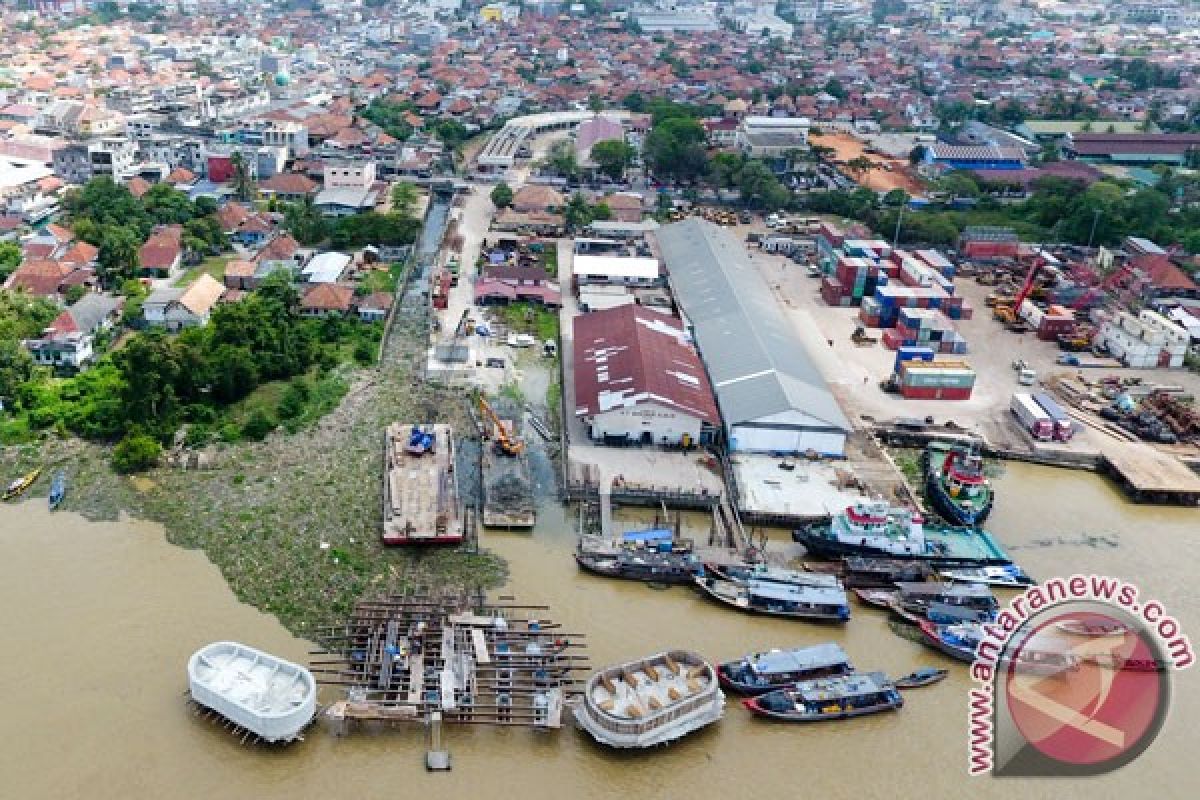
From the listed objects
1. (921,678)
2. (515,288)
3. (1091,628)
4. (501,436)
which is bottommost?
(921,678)

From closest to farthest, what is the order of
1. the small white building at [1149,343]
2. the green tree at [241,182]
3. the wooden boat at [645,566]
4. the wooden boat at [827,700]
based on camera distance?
the wooden boat at [827,700] → the wooden boat at [645,566] → the small white building at [1149,343] → the green tree at [241,182]

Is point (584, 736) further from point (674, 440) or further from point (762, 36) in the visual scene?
point (762, 36)

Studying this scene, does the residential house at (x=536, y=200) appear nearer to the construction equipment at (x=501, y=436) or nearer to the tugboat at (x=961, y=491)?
the construction equipment at (x=501, y=436)

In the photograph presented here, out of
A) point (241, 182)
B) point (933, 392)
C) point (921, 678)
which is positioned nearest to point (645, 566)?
point (921, 678)

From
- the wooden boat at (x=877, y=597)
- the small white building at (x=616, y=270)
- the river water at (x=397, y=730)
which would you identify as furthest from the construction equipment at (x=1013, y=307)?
the wooden boat at (x=877, y=597)

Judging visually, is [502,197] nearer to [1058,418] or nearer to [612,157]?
[612,157]
